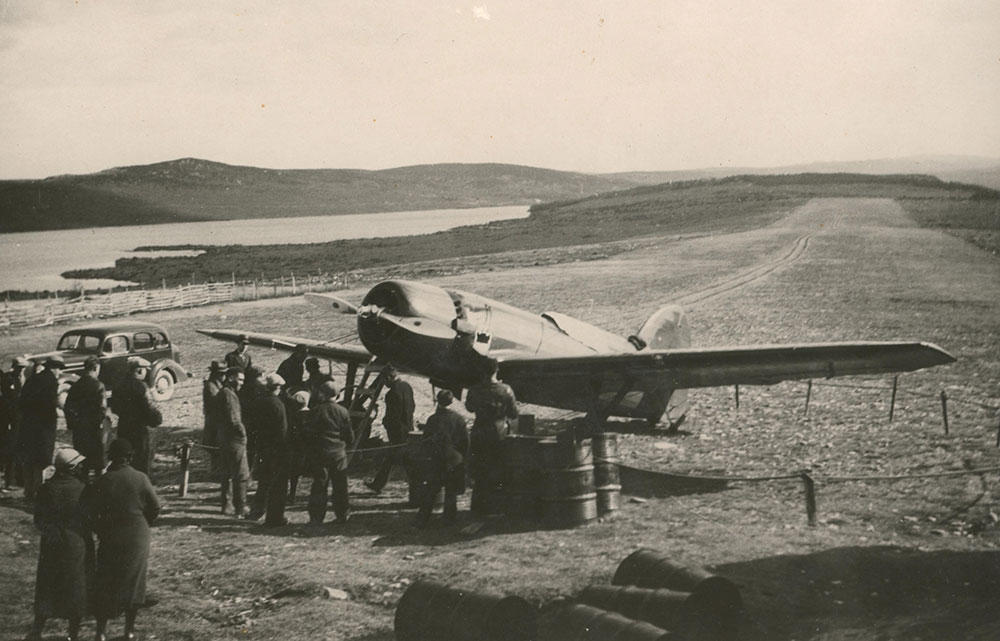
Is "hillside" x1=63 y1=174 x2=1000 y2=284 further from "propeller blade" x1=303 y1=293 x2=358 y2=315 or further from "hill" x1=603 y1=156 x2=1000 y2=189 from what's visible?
"propeller blade" x1=303 y1=293 x2=358 y2=315

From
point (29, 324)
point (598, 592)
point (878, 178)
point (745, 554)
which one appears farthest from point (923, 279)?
point (29, 324)

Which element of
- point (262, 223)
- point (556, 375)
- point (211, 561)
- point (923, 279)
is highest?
point (262, 223)

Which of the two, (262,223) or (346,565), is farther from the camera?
(262,223)

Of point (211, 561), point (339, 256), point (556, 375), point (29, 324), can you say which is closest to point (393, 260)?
point (339, 256)

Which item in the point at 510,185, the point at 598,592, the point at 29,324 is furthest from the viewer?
the point at 510,185

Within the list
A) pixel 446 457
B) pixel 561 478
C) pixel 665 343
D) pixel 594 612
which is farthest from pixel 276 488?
pixel 665 343

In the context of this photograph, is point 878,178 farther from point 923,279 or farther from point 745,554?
point 745,554

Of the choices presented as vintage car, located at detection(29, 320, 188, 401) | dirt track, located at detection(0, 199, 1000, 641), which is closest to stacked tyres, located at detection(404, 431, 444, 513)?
dirt track, located at detection(0, 199, 1000, 641)

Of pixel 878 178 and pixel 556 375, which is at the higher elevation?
pixel 878 178

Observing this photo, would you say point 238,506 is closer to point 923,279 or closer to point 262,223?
point 923,279

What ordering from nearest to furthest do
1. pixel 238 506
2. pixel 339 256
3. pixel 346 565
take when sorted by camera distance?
pixel 346 565 < pixel 238 506 < pixel 339 256
